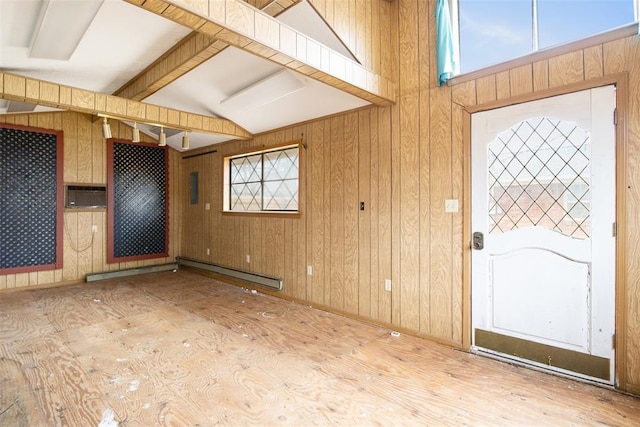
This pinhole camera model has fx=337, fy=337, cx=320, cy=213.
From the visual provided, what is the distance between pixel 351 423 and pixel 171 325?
7.75 ft

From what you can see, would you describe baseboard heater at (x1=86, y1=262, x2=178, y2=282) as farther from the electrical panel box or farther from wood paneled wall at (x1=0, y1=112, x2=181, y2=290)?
the electrical panel box

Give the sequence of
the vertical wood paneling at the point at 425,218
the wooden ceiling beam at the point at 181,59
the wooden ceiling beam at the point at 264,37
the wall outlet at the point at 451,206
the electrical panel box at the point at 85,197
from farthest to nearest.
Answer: the electrical panel box at the point at 85,197 → the vertical wood paneling at the point at 425,218 → the wall outlet at the point at 451,206 → the wooden ceiling beam at the point at 181,59 → the wooden ceiling beam at the point at 264,37

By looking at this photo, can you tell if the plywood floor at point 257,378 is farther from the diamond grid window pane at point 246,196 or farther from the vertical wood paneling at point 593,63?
the vertical wood paneling at point 593,63

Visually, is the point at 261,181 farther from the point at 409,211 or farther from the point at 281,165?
the point at 409,211

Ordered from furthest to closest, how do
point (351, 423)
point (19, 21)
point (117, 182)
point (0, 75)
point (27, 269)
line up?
point (117, 182)
point (27, 269)
point (0, 75)
point (19, 21)
point (351, 423)

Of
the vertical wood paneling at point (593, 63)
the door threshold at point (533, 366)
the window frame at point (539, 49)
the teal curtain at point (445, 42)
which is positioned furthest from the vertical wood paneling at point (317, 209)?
the vertical wood paneling at point (593, 63)

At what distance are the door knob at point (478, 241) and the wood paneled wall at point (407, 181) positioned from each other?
2.7 inches

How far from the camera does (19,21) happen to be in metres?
2.56

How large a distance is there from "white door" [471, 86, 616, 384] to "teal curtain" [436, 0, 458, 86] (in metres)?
0.46

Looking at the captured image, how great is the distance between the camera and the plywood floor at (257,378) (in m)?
1.97

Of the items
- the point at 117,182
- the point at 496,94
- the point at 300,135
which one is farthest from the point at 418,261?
the point at 117,182

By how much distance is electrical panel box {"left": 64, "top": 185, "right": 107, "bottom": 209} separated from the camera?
5.46 meters

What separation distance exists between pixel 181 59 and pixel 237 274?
3281mm

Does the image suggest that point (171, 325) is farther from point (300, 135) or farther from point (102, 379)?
point (300, 135)
